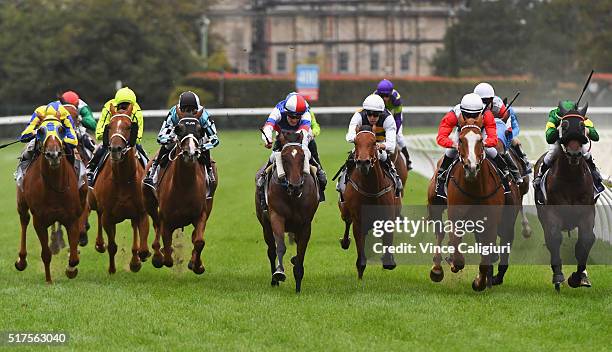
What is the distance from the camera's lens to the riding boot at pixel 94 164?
13.1m

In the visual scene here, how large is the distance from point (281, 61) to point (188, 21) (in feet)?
77.4

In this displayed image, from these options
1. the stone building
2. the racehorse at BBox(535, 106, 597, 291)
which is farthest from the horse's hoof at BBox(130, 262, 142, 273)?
the stone building

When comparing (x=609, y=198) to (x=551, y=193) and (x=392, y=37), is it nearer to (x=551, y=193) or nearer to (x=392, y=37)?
(x=551, y=193)

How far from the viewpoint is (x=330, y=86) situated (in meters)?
57.9

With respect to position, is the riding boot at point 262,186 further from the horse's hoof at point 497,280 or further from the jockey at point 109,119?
the horse's hoof at point 497,280

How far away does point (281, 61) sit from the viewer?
9431cm

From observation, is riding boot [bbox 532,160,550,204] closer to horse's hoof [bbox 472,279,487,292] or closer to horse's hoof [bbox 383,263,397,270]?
horse's hoof [bbox 472,279,487,292]

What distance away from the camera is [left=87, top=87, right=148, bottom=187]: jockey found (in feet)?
41.0

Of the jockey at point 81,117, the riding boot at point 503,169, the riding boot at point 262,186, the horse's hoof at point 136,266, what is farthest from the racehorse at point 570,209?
the jockey at point 81,117

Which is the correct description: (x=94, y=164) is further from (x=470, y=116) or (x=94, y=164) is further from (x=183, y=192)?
(x=470, y=116)

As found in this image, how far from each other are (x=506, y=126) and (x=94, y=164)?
4.50m

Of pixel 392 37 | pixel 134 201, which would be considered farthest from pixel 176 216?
pixel 392 37

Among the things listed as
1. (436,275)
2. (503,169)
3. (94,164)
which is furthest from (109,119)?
(503,169)

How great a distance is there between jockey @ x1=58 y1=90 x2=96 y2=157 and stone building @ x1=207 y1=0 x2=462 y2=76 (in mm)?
74200
